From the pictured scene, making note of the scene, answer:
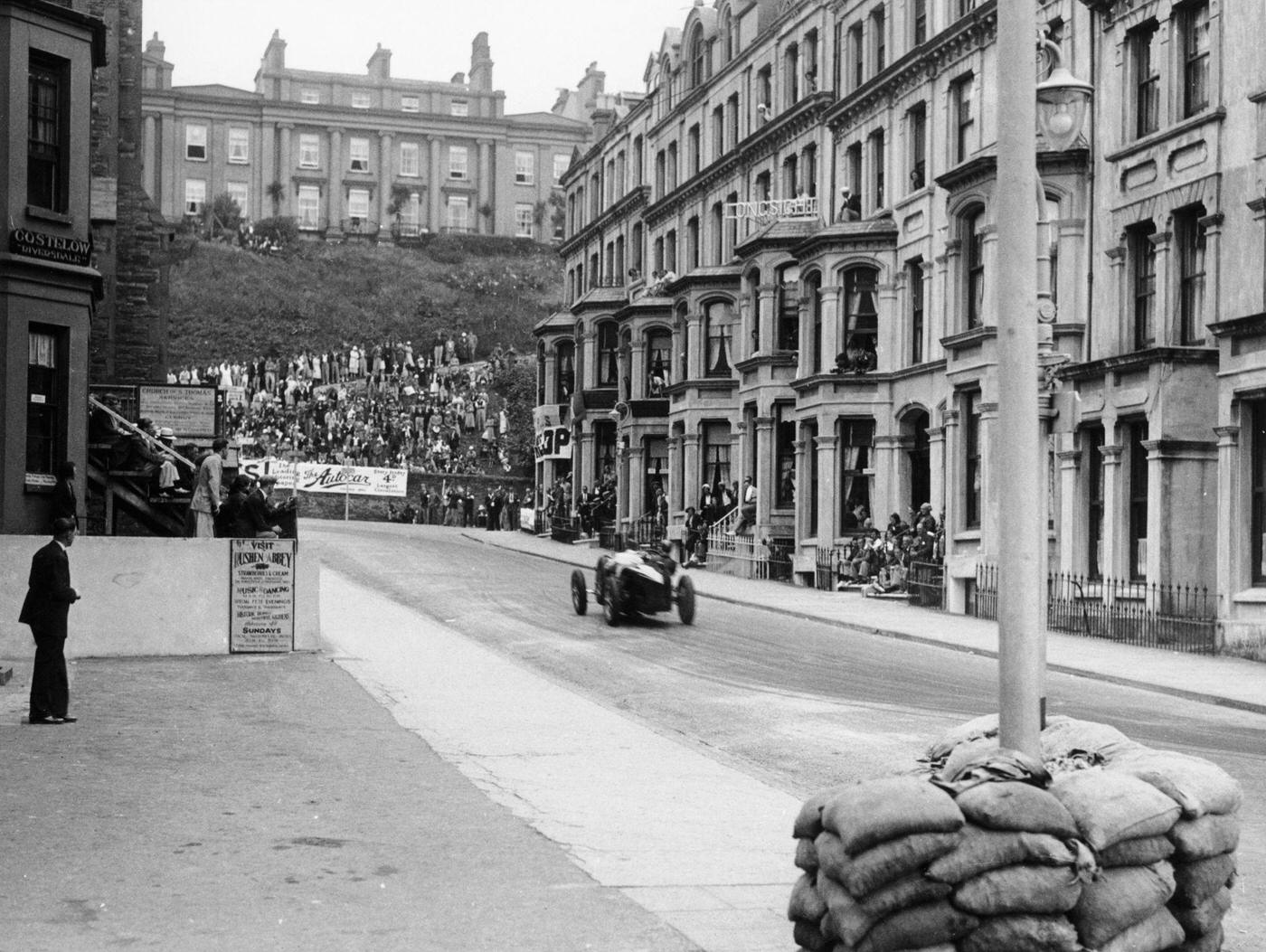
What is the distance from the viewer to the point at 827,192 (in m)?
44.4

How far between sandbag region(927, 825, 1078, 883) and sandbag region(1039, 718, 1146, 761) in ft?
4.61

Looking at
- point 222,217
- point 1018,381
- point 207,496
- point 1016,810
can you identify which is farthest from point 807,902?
point 222,217

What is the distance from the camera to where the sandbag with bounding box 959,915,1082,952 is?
20.4 feet

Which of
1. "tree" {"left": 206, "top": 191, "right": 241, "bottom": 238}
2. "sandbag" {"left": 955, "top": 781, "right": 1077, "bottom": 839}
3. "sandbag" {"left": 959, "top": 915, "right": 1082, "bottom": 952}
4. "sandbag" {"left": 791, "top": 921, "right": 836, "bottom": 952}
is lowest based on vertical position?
"sandbag" {"left": 791, "top": 921, "right": 836, "bottom": 952}

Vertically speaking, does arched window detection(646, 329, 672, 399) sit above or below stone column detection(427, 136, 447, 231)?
below

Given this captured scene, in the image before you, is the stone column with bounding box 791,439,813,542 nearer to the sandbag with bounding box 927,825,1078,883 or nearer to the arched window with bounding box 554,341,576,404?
the arched window with bounding box 554,341,576,404

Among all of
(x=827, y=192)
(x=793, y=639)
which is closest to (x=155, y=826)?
(x=793, y=639)

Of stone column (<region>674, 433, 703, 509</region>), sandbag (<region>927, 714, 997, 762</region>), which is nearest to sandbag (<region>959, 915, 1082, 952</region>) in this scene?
sandbag (<region>927, 714, 997, 762</region>)

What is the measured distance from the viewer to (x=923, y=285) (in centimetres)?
3834

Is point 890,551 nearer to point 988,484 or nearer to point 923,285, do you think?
point 988,484

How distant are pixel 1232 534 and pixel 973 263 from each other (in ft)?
35.9

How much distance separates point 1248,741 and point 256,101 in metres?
114

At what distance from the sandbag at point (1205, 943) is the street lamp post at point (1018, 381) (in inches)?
39.3

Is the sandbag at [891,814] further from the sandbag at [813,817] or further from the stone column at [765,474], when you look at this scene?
the stone column at [765,474]
